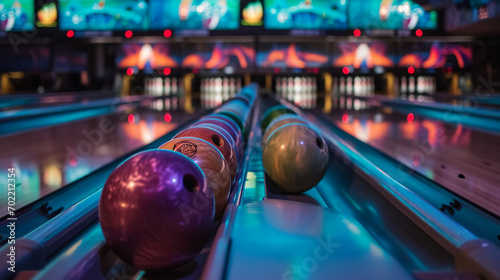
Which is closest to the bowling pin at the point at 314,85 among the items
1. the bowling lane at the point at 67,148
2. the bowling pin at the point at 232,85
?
the bowling pin at the point at 232,85

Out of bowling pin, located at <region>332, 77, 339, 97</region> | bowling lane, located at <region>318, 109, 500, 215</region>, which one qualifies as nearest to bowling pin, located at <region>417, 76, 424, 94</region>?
bowling pin, located at <region>332, 77, 339, 97</region>

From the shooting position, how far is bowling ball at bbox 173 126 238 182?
51.4 inches

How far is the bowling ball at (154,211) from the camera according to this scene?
76 cm

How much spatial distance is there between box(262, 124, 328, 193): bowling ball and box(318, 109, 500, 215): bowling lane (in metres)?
0.48

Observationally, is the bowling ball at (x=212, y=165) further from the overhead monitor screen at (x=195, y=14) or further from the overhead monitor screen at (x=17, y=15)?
the overhead monitor screen at (x=17, y=15)

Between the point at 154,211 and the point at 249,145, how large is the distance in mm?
1476

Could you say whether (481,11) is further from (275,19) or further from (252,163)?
(252,163)

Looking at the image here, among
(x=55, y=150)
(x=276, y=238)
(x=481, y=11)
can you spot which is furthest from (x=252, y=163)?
(x=481, y=11)

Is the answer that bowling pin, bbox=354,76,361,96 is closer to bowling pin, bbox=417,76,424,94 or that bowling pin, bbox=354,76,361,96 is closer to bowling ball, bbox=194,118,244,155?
bowling pin, bbox=417,76,424,94

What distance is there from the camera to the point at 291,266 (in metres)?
0.73

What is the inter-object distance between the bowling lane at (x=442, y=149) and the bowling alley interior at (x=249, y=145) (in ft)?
0.06

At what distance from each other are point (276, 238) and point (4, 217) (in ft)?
2.64

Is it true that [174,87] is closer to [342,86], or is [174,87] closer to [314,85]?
[314,85]

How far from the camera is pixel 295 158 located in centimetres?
146
